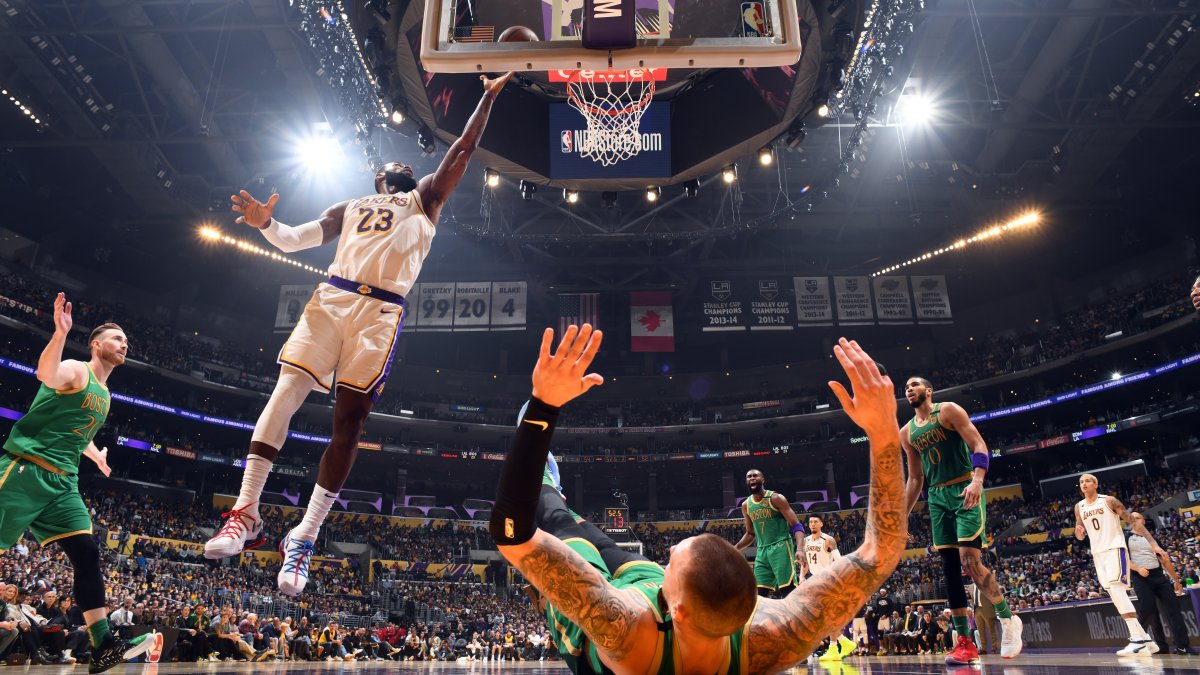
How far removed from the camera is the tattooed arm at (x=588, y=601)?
2.11 metres

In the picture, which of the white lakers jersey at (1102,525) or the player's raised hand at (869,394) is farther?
the white lakers jersey at (1102,525)

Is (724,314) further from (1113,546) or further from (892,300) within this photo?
(1113,546)

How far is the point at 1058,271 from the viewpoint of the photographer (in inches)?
1189

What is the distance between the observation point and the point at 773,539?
8.45 meters

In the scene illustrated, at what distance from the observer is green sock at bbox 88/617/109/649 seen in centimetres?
435

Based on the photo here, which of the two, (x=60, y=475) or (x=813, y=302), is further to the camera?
(x=813, y=302)

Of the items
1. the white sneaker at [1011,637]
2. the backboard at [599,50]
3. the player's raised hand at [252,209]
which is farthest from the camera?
the white sneaker at [1011,637]

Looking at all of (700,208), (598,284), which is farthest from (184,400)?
(700,208)

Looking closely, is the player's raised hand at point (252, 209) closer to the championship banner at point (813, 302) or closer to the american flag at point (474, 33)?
the american flag at point (474, 33)

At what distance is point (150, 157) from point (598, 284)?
666 inches

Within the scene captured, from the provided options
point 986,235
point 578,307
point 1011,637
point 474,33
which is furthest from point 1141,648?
point 578,307

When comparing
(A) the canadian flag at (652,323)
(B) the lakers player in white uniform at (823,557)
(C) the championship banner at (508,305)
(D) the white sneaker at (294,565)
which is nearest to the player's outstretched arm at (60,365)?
(D) the white sneaker at (294,565)

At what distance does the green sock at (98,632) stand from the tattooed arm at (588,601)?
380 centimetres

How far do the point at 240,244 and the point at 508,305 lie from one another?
33.2 feet
